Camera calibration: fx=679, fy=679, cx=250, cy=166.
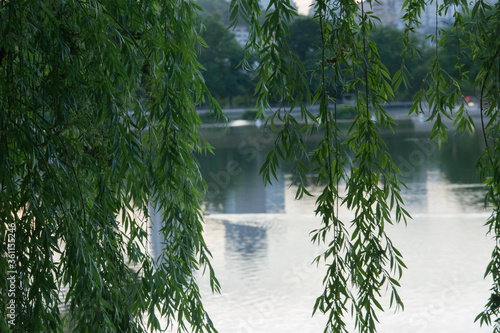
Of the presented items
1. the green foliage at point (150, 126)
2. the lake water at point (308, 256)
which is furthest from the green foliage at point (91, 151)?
the lake water at point (308, 256)

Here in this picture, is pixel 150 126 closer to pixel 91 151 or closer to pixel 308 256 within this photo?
pixel 91 151

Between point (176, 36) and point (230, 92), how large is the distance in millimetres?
36297

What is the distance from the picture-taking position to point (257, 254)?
7.66m

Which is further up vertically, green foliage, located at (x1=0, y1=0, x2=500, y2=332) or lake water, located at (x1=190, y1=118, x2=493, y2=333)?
green foliage, located at (x1=0, y1=0, x2=500, y2=332)

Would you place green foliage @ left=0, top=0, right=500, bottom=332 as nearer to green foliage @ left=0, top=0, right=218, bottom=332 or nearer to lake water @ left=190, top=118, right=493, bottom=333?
green foliage @ left=0, top=0, right=218, bottom=332

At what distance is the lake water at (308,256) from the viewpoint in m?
5.93

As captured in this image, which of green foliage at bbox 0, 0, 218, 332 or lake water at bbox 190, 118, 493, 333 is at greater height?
green foliage at bbox 0, 0, 218, 332

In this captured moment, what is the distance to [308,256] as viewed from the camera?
7.67m

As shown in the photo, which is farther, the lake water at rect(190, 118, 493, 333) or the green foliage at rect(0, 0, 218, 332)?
the lake water at rect(190, 118, 493, 333)

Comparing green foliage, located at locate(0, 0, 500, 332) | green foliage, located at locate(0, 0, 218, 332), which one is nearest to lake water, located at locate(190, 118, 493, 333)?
green foliage, located at locate(0, 0, 218, 332)

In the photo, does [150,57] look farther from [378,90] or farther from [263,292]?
[263,292]

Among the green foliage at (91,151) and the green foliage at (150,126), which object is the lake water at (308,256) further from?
the green foliage at (150,126)

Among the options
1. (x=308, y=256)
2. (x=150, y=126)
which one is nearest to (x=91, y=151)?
(x=150, y=126)

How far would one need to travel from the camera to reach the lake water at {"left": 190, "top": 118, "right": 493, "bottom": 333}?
5930mm
